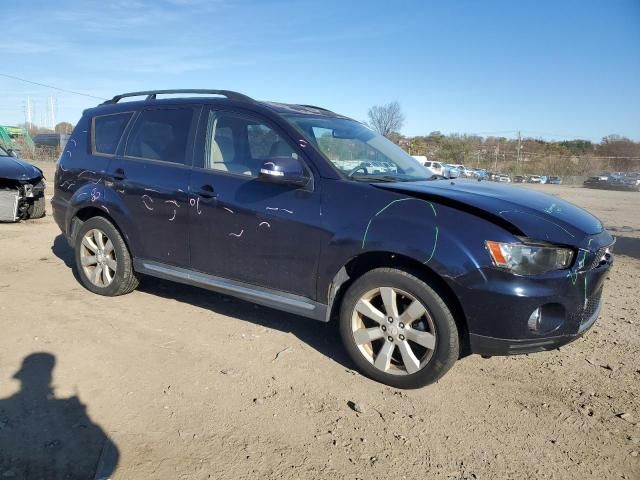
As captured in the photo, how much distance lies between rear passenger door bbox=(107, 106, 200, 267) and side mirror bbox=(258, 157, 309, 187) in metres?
0.96

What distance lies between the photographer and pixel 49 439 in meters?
2.55

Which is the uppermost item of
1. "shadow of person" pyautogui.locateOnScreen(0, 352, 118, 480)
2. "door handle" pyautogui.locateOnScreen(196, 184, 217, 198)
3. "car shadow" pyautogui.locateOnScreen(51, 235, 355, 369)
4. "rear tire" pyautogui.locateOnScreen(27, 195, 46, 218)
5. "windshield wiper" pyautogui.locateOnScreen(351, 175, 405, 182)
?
"windshield wiper" pyautogui.locateOnScreen(351, 175, 405, 182)

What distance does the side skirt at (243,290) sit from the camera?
3502 millimetres

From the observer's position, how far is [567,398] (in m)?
3.17

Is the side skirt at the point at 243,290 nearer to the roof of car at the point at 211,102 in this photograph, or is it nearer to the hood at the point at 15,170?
the roof of car at the point at 211,102

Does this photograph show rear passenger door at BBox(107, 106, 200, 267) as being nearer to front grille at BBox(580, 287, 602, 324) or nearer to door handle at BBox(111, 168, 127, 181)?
door handle at BBox(111, 168, 127, 181)

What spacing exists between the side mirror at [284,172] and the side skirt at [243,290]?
0.82m

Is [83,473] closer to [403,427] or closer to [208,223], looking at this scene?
[403,427]

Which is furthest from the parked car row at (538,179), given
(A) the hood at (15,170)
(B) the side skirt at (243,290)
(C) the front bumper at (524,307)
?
(C) the front bumper at (524,307)

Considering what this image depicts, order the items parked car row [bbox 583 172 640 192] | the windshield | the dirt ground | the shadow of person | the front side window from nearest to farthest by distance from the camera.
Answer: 1. the shadow of person
2. the dirt ground
3. the windshield
4. the front side window
5. parked car row [bbox 583 172 640 192]

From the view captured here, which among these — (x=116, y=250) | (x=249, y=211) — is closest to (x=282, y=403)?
(x=249, y=211)

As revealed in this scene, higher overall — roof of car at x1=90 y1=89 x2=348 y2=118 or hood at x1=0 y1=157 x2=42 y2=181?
roof of car at x1=90 y1=89 x2=348 y2=118

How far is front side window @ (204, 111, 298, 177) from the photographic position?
12.4 ft

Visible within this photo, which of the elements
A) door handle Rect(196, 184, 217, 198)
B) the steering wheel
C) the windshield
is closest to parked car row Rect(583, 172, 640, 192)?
the windshield
